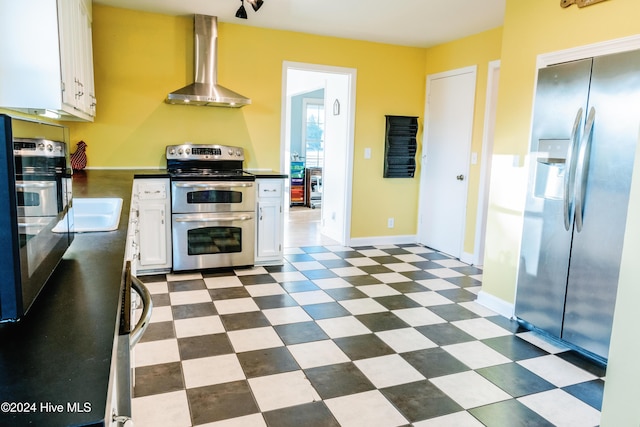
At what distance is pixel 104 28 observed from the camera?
3.99 meters

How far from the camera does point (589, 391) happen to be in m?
2.23

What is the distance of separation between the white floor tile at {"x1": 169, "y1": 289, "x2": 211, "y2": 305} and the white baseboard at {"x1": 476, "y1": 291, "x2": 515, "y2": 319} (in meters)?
2.12

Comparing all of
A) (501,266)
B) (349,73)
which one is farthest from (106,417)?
(349,73)

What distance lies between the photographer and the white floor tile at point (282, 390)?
2.04 m

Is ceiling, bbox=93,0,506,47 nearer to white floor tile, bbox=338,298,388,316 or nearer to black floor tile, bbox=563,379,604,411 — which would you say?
white floor tile, bbox=338,298,388,316

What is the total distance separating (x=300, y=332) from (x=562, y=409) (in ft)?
4.85

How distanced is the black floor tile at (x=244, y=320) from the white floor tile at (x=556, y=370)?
1608 mm

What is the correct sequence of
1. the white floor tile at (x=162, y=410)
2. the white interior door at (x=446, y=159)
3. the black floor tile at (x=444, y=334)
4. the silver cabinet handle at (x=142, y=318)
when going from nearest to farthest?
the silver cabinet handle at (x=142, y=318) < the white floor tile at (x=162, y=410) < the black floor tile at (x=444, y=334) < the white interior door at (x=446, y=159)

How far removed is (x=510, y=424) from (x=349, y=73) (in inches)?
157

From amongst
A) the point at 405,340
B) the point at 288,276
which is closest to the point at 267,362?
the point at 405,340

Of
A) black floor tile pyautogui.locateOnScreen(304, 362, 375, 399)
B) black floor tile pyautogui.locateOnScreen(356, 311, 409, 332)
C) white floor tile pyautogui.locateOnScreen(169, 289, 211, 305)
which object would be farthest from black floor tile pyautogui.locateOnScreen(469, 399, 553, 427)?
white floor tile pyautogui.locateOnScreen(169, 289, 211, 305)

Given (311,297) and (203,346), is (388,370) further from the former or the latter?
(311,297)

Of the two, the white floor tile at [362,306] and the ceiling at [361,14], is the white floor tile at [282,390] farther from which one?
the ceiling at [361,14]

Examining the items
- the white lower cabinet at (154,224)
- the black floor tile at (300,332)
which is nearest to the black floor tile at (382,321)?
the black floor tile at (300,332)
